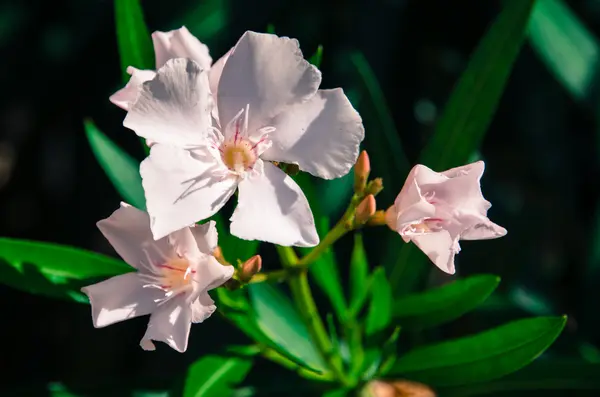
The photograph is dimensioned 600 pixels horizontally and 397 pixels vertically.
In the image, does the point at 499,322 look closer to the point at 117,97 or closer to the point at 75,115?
the point at 117,97

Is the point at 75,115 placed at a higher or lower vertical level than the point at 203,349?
higher

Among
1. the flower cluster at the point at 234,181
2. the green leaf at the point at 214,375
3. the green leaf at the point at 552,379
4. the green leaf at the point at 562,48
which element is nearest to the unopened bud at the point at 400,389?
the green leaf at the point at 552,379

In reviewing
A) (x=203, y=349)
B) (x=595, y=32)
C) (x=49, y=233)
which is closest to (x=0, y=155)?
(x=49, y=233)

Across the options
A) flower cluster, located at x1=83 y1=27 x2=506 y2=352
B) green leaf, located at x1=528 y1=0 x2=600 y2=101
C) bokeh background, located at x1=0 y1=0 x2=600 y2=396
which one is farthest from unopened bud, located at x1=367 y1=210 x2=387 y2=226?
green leaf, located at x1=528 y1=0 x2=600 y2=101

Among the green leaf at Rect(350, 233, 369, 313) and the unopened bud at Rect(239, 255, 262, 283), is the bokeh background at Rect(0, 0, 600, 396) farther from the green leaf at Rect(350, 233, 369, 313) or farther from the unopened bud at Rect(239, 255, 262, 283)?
the unopened bud at Rect(239, 255, 262, 283)

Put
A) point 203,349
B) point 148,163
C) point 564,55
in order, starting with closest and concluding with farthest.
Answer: point 148,163
point 203,349
point 564,55

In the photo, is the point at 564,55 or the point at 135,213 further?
the point at 564,55

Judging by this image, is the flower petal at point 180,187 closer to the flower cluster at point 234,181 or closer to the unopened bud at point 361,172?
the flower cluster at point 234,181

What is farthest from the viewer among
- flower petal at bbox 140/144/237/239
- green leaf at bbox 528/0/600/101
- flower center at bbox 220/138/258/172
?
green leaf at bbox 528/0/600/101
